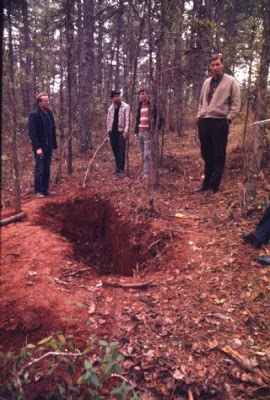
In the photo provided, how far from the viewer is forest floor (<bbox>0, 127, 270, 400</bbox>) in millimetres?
2908

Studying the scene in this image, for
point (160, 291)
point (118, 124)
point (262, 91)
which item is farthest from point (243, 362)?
point (118, 124)

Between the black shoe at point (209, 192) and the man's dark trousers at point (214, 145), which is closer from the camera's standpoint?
the man's dark trousers at point (214, 145)

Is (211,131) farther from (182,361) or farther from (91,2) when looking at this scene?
(91,2)

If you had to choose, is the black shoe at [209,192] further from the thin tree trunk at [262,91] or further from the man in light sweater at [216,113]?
the thin tree trunk at [262,91]

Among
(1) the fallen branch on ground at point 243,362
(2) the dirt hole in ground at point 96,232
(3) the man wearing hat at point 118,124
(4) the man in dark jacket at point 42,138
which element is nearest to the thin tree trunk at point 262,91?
(2) the dirt hole in ground at point 96,232

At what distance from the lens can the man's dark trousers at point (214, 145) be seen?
589 centimetres

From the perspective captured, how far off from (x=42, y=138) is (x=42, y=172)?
0.76m

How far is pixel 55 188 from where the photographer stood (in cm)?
775

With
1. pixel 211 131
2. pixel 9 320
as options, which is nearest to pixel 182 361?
pixel 9 320

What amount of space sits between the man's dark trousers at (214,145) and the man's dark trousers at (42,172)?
348 centimetres

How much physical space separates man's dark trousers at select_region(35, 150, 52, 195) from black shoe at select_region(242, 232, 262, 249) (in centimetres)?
455

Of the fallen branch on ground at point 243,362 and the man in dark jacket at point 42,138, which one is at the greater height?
the man in dark jacket at point 42,138

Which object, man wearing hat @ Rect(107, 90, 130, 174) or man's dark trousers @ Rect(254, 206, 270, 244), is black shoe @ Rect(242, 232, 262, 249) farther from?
man wearing hat @ Rect(107, 90, 130, 174)

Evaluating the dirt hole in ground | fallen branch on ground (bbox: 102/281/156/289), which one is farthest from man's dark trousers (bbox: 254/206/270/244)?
the dirt hole in ground
